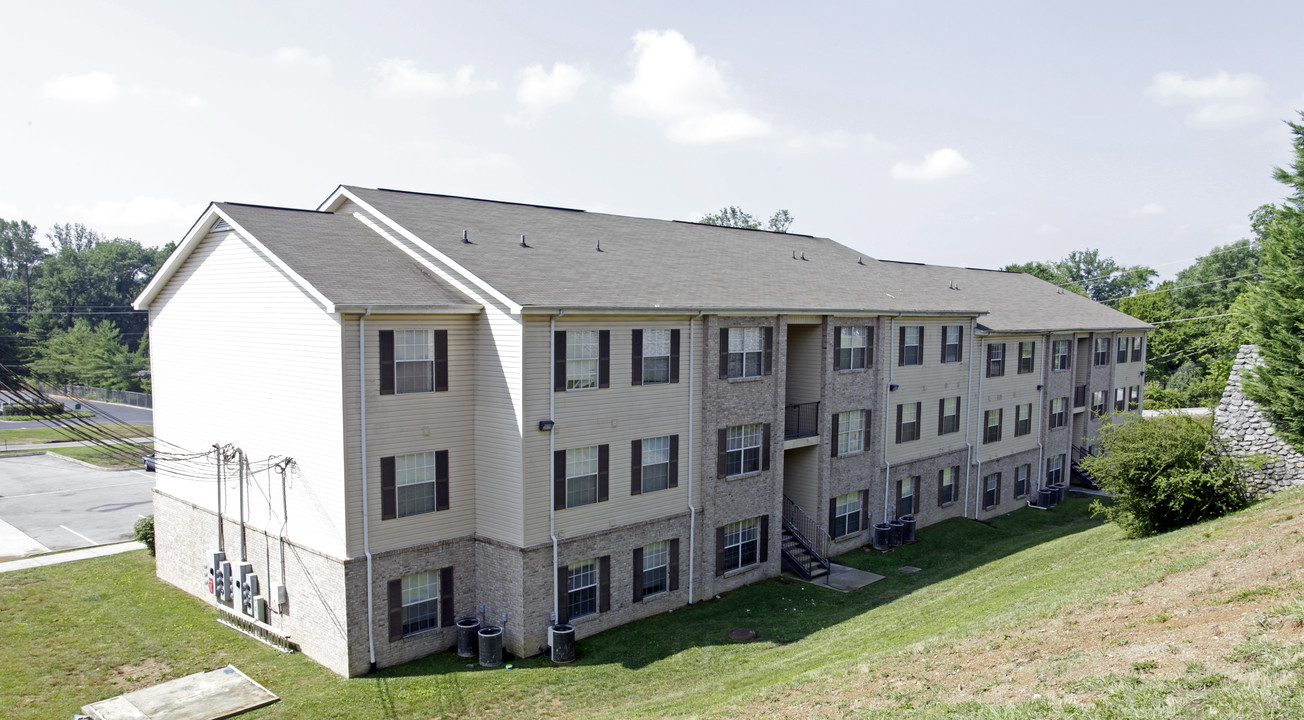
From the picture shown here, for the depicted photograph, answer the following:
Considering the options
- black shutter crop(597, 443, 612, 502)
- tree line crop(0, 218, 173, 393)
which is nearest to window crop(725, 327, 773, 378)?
black shutter crop(597, 443, 612, 502)

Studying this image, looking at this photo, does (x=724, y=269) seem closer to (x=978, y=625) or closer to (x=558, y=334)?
(x=558, y=334)

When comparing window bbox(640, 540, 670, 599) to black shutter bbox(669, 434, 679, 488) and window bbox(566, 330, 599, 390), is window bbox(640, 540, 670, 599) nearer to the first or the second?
black shutter bbox(669, 434, 679, 488)

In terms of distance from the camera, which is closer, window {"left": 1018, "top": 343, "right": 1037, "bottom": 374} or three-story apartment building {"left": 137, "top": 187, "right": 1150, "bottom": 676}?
three-story apartment building {"left": 137, "top": 187, "right": 1150, "bottom": 676}

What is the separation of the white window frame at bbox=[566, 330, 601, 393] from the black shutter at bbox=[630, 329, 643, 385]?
1.07m

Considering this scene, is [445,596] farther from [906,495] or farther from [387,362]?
[906,495]

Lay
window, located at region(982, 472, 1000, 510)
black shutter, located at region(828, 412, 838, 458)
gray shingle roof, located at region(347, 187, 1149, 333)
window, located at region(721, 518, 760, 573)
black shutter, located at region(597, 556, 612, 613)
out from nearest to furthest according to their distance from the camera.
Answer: black shutter, located at region(597, 556, 612, 613)
gray shingle roof, located at region(347, 187, 1149, 333)
window, located at region(721, 518, 760, 573)
black shutter, located at region(828, 412, 838, 458)
window, located at region(982, 472, 1000, 510)

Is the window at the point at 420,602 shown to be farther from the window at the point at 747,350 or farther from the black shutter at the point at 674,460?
the window at the point at 747,350

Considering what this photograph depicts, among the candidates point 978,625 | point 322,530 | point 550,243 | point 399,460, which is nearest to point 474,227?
point 550,243

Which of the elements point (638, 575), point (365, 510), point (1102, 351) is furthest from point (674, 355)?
point (1102, 351)

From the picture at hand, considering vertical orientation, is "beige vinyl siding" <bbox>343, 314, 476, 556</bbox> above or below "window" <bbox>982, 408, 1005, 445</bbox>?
above

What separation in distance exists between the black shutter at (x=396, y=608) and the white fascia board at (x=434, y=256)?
6.67m

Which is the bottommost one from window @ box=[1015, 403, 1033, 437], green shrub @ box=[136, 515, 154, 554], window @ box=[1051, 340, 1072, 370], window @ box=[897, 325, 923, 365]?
green shrub @ box=[136, 515, 154, 554]

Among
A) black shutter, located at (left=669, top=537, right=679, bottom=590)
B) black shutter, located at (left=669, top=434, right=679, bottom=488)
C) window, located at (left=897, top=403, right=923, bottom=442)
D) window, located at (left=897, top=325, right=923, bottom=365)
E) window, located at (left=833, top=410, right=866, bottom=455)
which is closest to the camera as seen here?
black shutter, located at (left=669, top=434, right=679, bottom=488)

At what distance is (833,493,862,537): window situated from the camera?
27.3m
